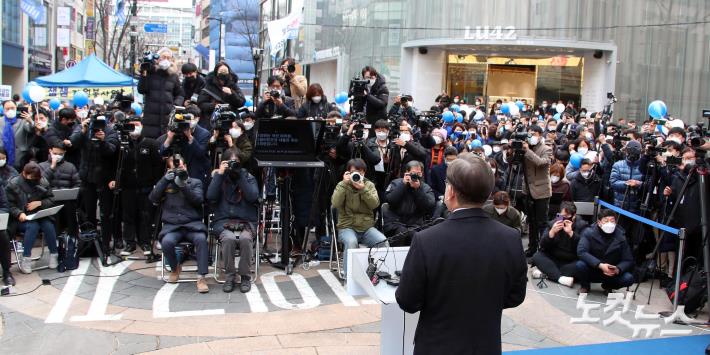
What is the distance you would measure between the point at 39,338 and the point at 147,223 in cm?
315

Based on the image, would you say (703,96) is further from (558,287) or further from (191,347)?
(191,347)

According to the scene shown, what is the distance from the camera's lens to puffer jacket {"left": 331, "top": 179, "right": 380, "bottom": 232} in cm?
847

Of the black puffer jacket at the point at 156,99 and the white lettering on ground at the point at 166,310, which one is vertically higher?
the black puffer jacket at the point at 156,99

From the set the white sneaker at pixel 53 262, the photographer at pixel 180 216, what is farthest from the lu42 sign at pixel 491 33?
the white sneaker at pixel 53 262

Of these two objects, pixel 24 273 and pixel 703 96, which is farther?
pixel 703 96

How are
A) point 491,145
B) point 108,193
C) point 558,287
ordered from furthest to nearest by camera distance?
1. point 491,145
2. point 108,193
3. point 558,287

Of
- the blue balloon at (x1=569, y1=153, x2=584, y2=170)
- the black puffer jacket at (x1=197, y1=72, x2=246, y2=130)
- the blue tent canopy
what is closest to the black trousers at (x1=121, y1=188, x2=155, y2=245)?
the black puffer jacket at (x1=197, y1=72, x2=246, y2=130)

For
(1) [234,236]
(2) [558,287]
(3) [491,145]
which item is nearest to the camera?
(1) [234,236]

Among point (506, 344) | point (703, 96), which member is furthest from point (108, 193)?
point (703, 96)

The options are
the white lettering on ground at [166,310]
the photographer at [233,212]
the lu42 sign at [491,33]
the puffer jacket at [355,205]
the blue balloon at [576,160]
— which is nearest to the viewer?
the white lettering on ground at [166,310]

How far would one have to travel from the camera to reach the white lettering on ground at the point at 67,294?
7.01 metres

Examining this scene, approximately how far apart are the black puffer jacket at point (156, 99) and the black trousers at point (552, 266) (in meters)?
5.63

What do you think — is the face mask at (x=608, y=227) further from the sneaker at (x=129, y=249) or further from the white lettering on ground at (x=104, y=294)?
the sneaker at (x=129, y=249)

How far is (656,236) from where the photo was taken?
9.54 metres
